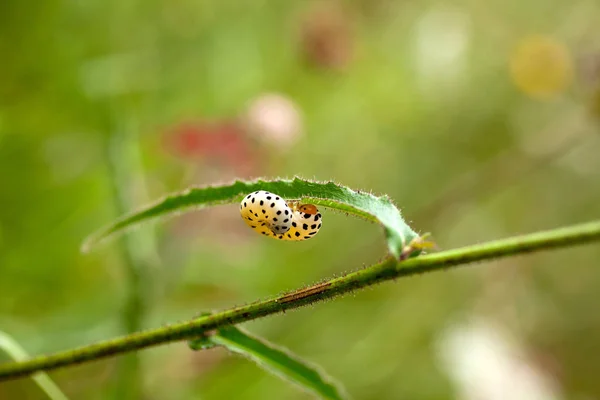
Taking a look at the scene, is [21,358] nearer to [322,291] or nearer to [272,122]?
[322,291]

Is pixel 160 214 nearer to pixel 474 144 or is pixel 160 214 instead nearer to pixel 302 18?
pixel 302 18

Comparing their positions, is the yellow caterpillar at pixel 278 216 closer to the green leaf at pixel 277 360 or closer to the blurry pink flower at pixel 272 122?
the green leaf at pixel 277 360

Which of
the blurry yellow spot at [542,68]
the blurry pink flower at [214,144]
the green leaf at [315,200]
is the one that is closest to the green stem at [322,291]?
the green leaf at [315,200]

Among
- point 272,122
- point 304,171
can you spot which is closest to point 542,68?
point 304,171

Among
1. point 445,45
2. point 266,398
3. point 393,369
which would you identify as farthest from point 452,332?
point 445,45

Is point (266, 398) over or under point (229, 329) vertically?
over

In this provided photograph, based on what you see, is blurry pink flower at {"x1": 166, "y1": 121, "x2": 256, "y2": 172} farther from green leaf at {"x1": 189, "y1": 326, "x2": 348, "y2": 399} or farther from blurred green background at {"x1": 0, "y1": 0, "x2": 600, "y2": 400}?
green leaf at {"x1": 189, "y1": 326, "x2": 348, "y2": 399}
